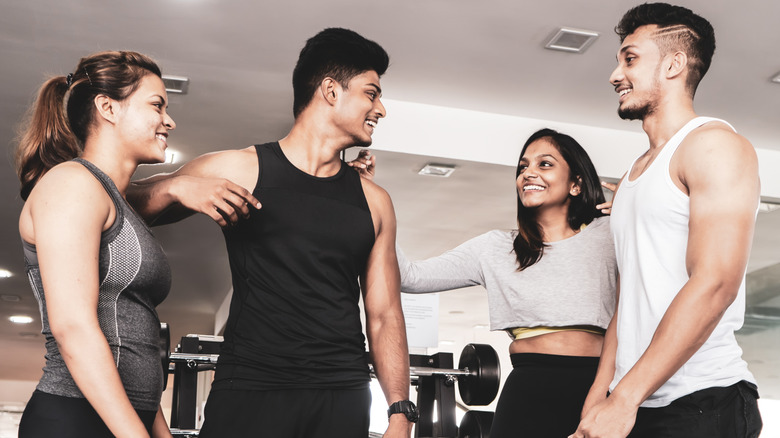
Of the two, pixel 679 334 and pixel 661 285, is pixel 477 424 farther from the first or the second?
pixel 679 334

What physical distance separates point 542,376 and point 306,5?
2.31 m

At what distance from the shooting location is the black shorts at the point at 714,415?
1331 mm

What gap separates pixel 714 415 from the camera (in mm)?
1339

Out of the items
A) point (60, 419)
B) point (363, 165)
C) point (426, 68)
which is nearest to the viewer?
point (60, 419)

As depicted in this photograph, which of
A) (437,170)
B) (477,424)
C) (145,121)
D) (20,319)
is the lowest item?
(477,424)

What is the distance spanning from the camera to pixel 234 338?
1621 mm

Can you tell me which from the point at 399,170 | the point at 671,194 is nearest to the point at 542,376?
the point at 671,194

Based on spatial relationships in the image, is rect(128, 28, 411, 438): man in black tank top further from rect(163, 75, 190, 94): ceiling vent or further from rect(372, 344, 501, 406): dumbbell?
rect(163, 75, 190, 94): ceiling vent

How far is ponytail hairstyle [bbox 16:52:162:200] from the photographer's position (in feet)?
5.08

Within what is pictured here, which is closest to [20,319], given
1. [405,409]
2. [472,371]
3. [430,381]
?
[430,381]

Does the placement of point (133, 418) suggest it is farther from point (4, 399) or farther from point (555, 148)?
point (4, 399)

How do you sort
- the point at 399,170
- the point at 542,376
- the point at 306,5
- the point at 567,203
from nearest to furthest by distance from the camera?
the point at 542,376 < the point at 567,203 < the point at 306,5 < the point at 399,170

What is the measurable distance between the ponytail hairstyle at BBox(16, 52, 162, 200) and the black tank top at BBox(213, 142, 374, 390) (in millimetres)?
348

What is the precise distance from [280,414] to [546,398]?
0.76 metres
